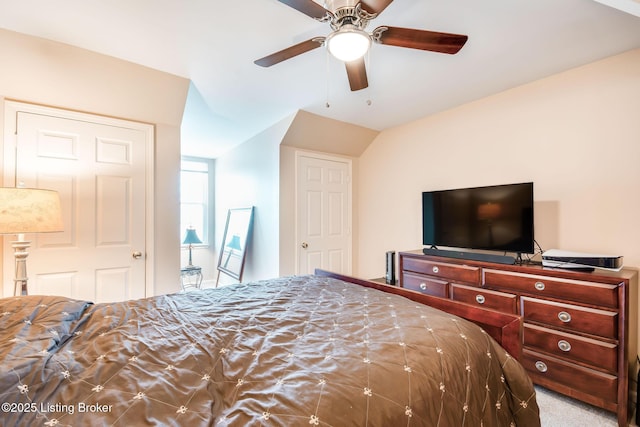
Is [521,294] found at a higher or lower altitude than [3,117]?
lower

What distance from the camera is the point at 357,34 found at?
1396 millimetres

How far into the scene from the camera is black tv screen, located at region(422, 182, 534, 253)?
7.50ft

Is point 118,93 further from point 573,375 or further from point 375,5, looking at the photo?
point 573,375

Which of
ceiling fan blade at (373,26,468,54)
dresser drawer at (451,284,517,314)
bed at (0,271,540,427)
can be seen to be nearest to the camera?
bed at (0,271,540,427)

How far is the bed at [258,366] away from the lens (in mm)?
753

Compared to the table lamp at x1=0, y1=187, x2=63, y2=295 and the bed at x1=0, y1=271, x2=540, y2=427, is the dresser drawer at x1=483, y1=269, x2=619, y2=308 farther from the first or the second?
the table lamp at x1=0, y1=187, x2=63, y2=295

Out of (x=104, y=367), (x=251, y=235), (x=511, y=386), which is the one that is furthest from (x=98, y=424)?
(x=251, y=235)

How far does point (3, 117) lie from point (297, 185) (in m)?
2.69

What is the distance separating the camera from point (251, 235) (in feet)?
13.8

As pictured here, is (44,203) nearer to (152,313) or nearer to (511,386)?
(152,313)

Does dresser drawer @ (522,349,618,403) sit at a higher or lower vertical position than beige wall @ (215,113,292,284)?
lower

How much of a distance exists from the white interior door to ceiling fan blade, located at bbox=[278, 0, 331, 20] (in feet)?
7.68

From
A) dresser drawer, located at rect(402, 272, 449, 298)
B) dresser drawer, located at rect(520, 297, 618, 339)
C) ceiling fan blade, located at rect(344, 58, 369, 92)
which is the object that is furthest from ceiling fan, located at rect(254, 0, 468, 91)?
dresser drawer, located at rect(402, 272, 449, 298)

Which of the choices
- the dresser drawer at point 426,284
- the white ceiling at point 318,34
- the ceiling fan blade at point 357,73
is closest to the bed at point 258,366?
the dresser drawer at point 426,284
